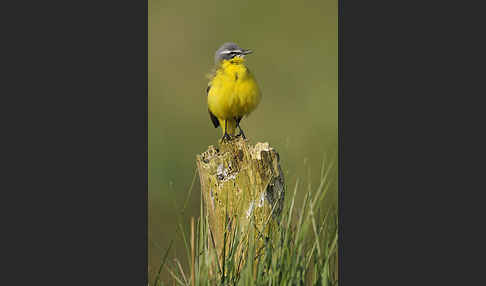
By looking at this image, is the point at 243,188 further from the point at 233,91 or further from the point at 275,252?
the point at 233,91

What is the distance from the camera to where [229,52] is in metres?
3.93

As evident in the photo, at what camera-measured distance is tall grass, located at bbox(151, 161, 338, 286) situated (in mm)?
2633

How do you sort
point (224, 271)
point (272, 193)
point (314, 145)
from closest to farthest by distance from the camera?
point (224, 271), point (272, 193), point (314, 145)

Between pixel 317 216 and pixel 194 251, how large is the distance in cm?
64

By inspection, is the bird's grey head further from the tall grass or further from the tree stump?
the tall grass

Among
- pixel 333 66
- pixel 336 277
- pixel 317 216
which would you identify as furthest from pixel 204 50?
pixel 336 277

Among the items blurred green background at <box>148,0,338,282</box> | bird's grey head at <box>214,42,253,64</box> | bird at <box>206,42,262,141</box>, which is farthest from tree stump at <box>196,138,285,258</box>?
bird's grey head at <box>214,42,253,64</box>

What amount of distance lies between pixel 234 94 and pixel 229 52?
0.34m

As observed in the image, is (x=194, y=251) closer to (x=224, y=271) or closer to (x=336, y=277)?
(x=224, y=271)

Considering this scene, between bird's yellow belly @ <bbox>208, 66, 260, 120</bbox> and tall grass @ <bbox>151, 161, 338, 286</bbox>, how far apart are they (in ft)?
3.88

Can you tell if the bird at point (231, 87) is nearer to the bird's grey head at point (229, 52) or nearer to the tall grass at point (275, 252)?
the bird's grey head at point (229, 52)

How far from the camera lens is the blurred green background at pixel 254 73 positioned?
370 centimetres

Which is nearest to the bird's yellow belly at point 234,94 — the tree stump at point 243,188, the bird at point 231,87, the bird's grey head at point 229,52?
the bird at point 231,87

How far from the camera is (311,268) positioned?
2.77 m
